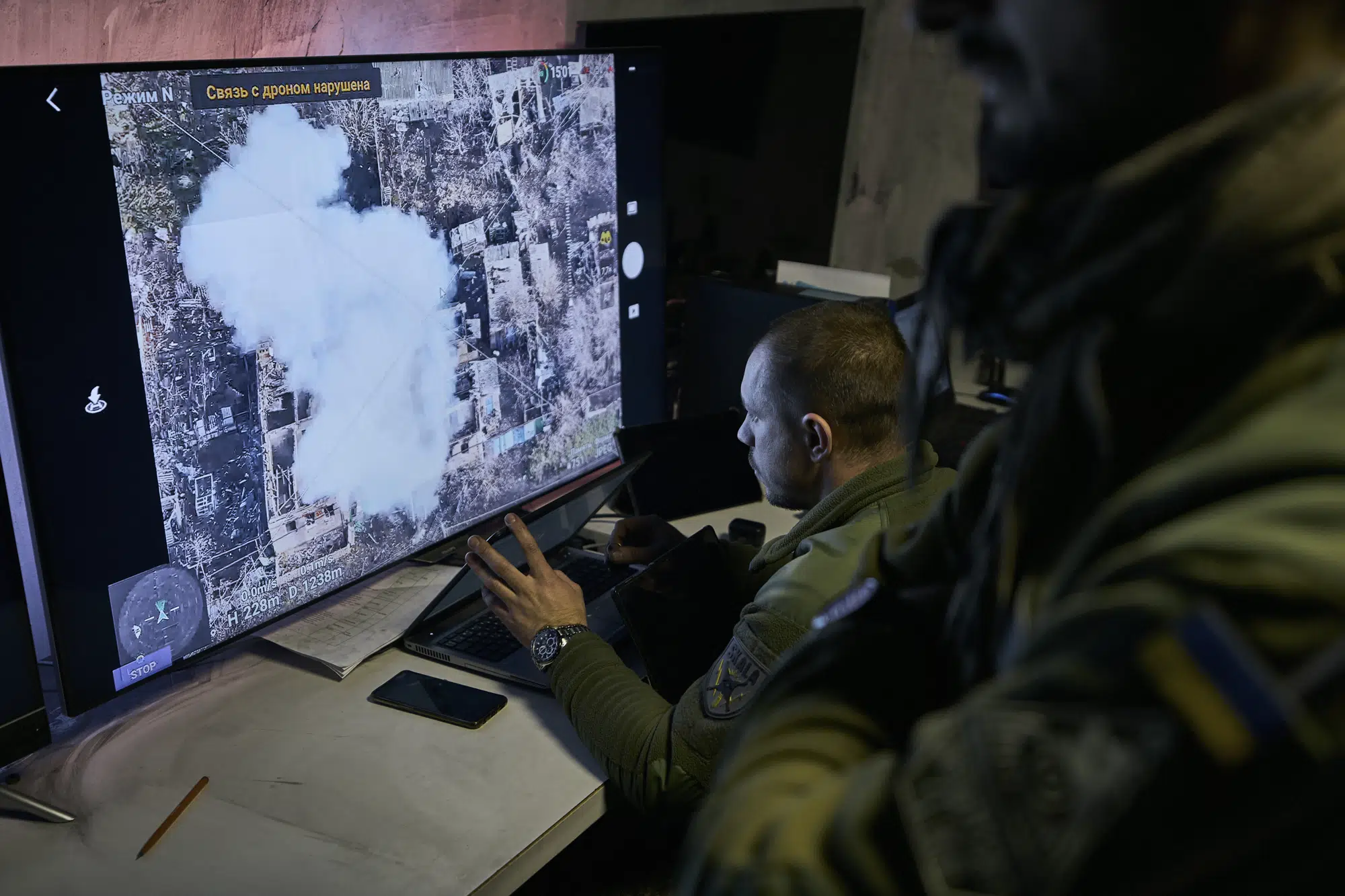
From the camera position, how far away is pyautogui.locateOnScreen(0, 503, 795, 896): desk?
92 centimetres

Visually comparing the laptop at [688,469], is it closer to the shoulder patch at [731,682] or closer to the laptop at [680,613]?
the laptop at [680,613]

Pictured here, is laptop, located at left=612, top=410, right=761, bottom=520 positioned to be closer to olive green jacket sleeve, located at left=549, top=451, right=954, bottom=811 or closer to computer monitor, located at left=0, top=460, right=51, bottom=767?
olive green jacket sleeve, located at left=549, top=451, right=954, bottom=811

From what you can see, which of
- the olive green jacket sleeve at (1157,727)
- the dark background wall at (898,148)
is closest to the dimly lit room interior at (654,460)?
the olive green jacket sleeve at (1157,727)

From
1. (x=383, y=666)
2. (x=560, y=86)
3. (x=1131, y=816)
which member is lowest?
(x=383, y=666)

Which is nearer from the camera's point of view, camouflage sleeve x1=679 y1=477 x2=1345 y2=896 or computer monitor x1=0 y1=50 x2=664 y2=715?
camouflage sleeve x1=679 y1=477 x2=1345 y2=896

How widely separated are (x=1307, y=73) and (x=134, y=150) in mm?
942

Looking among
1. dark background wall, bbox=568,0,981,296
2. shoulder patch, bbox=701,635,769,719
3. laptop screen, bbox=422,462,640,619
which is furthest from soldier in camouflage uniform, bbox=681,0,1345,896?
dark background wall, bbox=568,0,981,296

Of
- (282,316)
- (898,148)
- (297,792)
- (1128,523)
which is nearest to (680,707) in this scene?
(297,792)

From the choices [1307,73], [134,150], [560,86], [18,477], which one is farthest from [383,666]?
[1307,73]

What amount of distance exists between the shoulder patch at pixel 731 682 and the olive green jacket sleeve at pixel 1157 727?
0.59 metres

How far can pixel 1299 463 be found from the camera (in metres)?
0.35

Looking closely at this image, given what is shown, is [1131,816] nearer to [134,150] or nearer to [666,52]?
[134,150]

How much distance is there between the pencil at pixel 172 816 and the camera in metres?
0.95

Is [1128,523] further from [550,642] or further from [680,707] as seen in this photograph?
[550,642]
